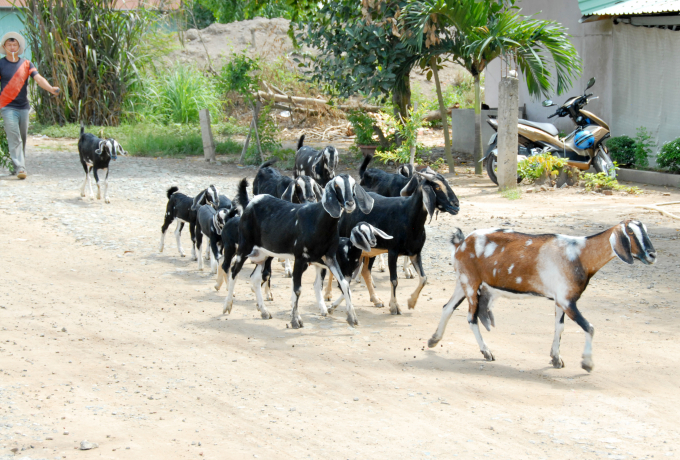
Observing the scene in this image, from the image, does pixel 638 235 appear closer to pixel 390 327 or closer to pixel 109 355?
pixel 390 327

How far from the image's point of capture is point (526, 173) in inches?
560

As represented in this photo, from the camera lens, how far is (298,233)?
6930mm

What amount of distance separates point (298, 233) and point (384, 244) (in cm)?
A: 109

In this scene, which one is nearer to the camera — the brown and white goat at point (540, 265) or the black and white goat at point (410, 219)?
the brown and white goat at point (540, 265)

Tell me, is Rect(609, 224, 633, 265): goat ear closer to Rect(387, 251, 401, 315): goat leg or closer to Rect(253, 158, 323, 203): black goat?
Rect(387, 251, 401, 315): goat leg

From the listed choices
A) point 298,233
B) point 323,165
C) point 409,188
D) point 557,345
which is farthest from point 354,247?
point 323,165

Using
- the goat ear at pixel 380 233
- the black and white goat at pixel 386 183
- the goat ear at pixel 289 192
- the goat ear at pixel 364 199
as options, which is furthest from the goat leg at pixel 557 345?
the goat ear at pixel 289 192

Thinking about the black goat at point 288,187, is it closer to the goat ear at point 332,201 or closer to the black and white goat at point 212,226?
the black and white goat at point 212,226

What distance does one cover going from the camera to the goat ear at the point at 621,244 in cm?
542

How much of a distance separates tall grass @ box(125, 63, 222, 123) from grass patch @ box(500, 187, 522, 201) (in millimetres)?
11134

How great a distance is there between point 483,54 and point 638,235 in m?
10.4

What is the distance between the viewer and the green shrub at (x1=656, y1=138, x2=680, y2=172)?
13.8 metres

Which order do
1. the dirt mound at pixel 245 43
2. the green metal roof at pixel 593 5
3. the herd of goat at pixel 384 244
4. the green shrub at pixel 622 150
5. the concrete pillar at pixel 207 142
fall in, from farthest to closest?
the dirt mound at pixel 245 43
the concrete pillar at pixel 207 142
the green shrub at pixel 622 150
the green metal roof at pixel 593 5
the herd of goat at pixel 384 244

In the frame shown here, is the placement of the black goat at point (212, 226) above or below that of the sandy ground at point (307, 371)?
above
